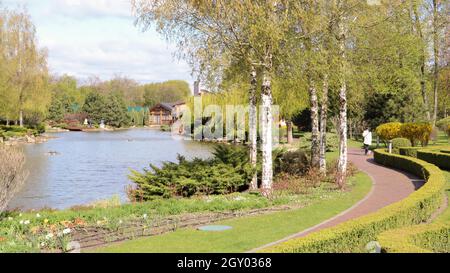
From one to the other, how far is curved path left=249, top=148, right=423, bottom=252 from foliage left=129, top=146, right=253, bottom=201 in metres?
4.60

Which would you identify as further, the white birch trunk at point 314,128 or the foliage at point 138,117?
the foliage at point 138,117

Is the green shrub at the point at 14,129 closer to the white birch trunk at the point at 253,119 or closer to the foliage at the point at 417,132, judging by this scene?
the foliage at the point at 417,132

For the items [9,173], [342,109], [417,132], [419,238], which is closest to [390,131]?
[417,132]

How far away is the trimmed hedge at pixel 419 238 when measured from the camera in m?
7.57

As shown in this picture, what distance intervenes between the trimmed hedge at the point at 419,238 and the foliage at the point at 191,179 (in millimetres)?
9055

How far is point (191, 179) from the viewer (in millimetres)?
16984

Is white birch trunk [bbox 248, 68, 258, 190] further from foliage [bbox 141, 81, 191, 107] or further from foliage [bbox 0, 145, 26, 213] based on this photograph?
foliage [bbox 141, 81, 191, 107]

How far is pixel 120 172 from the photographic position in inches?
1124

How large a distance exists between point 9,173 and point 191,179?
6246mm

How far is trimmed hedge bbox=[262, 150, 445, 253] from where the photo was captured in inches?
304

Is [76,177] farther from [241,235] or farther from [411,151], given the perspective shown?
[241,235]

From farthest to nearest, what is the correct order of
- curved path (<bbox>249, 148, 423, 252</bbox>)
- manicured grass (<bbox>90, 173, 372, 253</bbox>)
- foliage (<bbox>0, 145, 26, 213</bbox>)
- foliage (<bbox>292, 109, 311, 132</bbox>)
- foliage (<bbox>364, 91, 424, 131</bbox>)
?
foliage (<bbox>292, 109, 311, 132</bbox>) < foliage (<bbox>364, 91, 424, 131</bbox>) < foliage (<bbox>0, 145, 26, 213</bbox>) < curved path (<bbox>249, 148, 423, 252</bbox>) < manicured grass (<bbox>90, 173, 372, 253</bbox>)

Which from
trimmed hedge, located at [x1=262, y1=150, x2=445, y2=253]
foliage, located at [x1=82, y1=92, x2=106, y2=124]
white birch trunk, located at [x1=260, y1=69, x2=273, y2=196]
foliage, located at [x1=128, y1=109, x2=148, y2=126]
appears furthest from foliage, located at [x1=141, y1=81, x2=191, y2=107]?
trimmed hedge, located at [x1=262, y1=150, x2=445, y2=253]

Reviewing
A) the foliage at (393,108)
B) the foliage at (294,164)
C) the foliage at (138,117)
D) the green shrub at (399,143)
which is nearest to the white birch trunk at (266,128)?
the foliage at (294,164)
